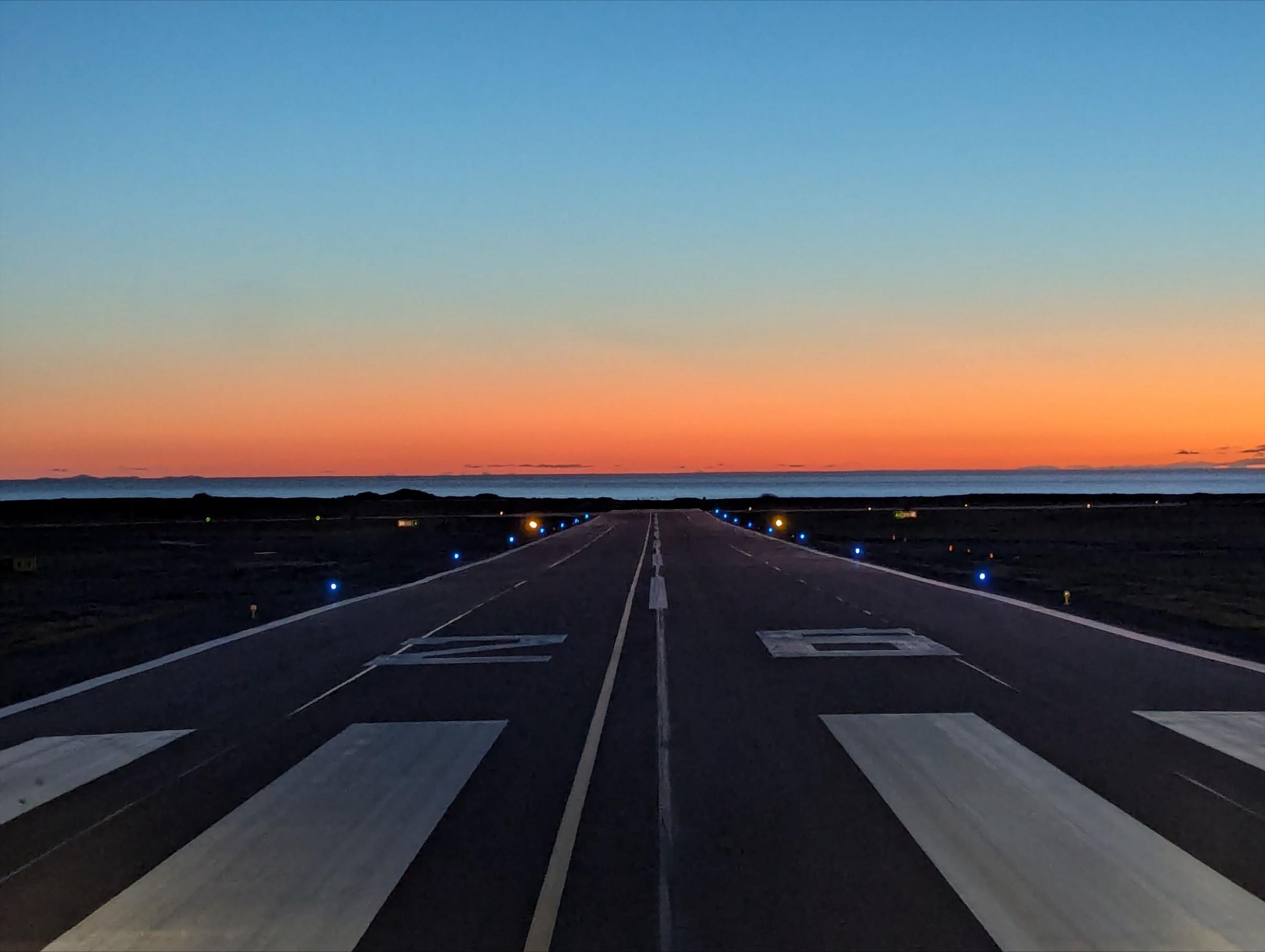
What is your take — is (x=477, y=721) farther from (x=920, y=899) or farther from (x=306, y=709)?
(x=920, y=899)

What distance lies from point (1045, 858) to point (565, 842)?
9.73 ft

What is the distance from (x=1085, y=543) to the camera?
4975cm

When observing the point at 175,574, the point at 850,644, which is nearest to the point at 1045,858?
the point at 850,644

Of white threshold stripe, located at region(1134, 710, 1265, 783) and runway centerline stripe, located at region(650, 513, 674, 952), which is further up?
runway centerline stripe, located at region(650, 513, 674, 952)

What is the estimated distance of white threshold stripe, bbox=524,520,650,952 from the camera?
571 cm

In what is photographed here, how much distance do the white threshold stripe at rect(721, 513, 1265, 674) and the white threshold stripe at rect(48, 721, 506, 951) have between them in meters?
11.0

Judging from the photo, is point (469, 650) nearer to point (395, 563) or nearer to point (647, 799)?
point (647, 799)

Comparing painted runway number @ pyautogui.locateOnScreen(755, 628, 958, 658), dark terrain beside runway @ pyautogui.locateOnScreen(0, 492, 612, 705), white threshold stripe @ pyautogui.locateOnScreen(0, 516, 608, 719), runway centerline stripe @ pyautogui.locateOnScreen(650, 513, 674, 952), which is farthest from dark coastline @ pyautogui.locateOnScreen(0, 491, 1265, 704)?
runway centerline stripe @ pyautogui.locateOnScreen(650, 513, 674, 952)

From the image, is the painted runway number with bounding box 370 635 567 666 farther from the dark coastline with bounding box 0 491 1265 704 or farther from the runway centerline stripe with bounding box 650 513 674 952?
the dark coastline with bounding box 0 491 1265 704

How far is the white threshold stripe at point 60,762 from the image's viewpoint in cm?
871

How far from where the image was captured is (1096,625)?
19.5 meters

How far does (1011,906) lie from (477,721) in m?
6.50

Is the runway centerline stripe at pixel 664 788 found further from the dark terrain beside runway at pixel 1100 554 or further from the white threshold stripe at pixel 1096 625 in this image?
the dark terrain beside runway at pixel 1100 554

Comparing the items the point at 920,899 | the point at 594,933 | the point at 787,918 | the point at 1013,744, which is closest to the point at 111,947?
the point at 594,933
